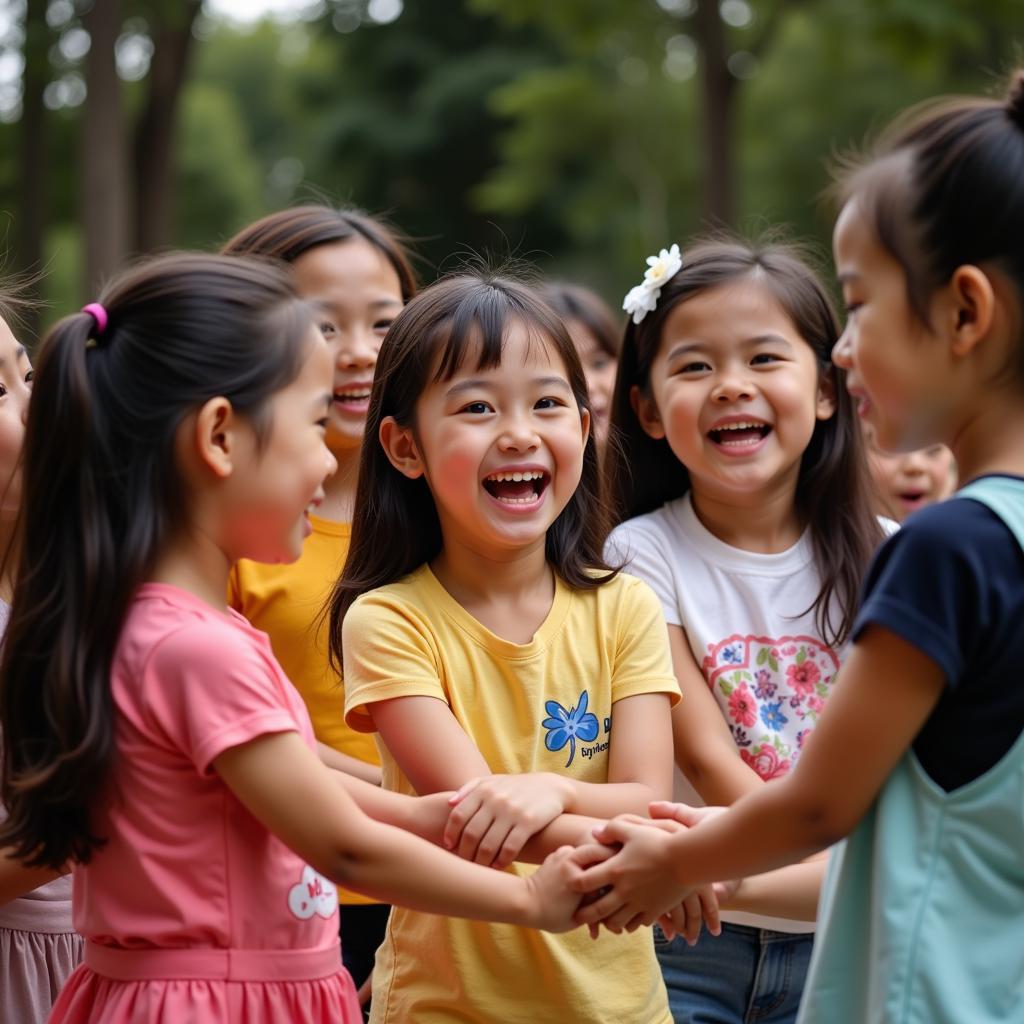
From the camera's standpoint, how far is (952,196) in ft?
7.08

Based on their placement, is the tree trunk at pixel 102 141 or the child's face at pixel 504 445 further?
the tree trunk at pixel 102 141

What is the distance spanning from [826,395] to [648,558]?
23.4 inches

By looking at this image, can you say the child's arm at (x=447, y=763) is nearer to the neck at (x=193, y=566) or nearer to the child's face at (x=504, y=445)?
the child's face at (x=504, y=445)

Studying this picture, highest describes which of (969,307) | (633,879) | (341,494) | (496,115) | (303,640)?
(496,115)

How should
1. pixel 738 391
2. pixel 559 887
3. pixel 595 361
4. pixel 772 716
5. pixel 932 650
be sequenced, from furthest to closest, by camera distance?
1. pixel 595 361
2. pixel 738 391
3. pixel 772 716
4. pixel 559 887
5. pixel 932 650

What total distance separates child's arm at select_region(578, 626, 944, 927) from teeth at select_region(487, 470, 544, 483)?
30.3 inches

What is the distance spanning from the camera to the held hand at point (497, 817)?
260cm

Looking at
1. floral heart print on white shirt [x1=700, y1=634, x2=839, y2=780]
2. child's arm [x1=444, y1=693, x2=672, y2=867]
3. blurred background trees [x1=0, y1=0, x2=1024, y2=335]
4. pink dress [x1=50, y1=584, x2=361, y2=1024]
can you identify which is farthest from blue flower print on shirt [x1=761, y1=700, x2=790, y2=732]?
blurred background trees [x1=0, y1=0, x2=1024, y2=335]

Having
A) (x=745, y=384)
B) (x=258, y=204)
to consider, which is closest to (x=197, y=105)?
(x=258, y=204)

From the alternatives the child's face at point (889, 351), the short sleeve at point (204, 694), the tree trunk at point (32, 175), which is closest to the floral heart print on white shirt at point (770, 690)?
the child's face at point (889, 351)

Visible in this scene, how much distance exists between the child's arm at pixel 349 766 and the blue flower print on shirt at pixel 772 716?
88cm

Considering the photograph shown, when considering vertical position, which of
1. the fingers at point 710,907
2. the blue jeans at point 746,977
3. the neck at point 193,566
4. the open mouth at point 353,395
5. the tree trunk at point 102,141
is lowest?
the blue jeans at point 746,977

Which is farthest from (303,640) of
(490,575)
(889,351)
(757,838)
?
(889,351)

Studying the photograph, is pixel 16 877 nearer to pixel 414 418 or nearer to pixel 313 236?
pixel 414 418
